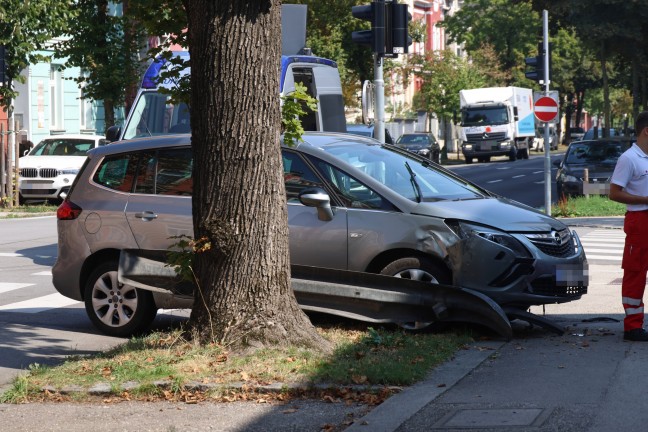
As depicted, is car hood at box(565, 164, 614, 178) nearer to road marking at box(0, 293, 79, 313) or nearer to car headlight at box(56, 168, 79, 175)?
car headlight at box(56, 168, 79, 175)

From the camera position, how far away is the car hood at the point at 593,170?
27953 mm

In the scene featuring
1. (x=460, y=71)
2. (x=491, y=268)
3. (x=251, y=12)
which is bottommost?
(x=491, y=268)

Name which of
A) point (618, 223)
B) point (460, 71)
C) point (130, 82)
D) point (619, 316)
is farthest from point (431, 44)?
point (619, 316)

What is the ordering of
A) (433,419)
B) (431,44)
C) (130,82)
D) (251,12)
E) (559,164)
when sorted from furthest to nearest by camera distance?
1. (431,44)
2. (130,82)
3. (559,164)
4. (251,12)
5. (433,419)

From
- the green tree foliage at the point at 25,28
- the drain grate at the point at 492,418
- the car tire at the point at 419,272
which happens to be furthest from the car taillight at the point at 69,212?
the green tree foliage at the point at 25,28

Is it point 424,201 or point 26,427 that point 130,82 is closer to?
point 424,201

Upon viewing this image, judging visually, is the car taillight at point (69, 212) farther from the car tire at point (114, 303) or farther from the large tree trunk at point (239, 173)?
the large tree trunk at point (239, 173)

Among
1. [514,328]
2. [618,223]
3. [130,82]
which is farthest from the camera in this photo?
[130,82]

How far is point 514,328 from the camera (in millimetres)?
10242

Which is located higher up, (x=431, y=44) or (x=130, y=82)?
(x=431, y=44)

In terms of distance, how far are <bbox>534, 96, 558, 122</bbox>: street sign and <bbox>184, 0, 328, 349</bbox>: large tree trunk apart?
16.2m

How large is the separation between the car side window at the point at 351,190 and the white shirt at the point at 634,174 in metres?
1.83

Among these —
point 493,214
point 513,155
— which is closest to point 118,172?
point 493,214

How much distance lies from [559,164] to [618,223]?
6.19 metres
